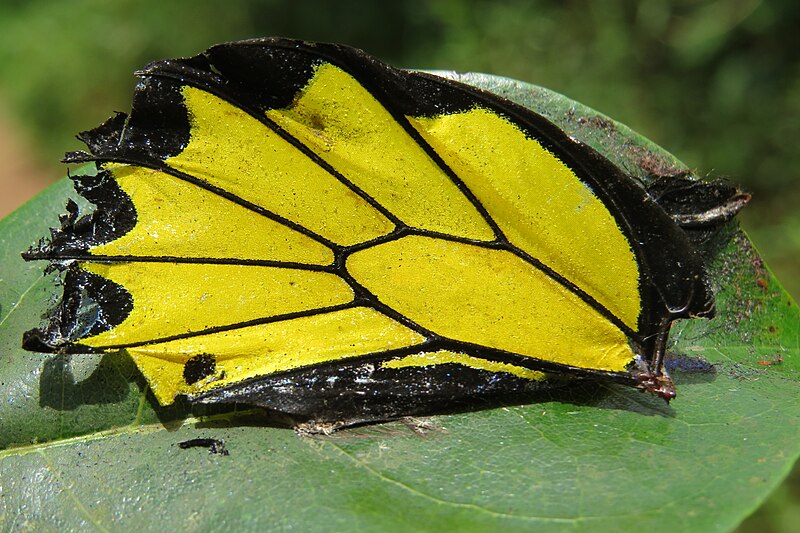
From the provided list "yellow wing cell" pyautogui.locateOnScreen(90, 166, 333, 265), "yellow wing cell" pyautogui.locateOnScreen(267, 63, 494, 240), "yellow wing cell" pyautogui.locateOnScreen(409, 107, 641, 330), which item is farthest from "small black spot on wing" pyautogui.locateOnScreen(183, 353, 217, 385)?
"yellow wing cell" pyautogui.locateOnScreen(409, 107, 641, 330)

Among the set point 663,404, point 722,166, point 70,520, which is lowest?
point 70,520

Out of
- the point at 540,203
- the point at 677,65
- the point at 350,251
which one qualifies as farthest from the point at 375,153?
the point at 677,65

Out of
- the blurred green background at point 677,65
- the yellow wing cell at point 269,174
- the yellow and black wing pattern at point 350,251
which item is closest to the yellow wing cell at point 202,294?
the yellow and black wing pattern at point 350,251

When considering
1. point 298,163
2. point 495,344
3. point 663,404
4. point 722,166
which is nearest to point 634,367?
point 663,404

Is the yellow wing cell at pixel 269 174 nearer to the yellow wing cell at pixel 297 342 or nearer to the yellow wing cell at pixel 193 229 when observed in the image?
the yellow wing cell at pixel 193 229

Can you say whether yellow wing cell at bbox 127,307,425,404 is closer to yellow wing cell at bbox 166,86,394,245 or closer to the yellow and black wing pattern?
the yellow and black wing pattern

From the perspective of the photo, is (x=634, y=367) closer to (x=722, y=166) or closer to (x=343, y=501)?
(x=343, y=501)
